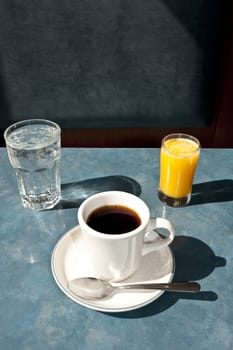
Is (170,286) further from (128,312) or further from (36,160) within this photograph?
(36,160)

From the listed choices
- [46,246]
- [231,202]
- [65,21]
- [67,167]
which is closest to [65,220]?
[46,246]

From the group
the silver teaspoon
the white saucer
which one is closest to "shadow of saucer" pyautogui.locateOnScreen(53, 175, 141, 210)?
the white saucer

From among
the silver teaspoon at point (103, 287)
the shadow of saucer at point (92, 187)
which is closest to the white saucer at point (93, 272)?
the silver teaspoon at point (103, 287)

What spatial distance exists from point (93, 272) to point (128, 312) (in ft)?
0.27

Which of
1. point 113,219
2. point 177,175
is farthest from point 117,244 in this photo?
point 177,175

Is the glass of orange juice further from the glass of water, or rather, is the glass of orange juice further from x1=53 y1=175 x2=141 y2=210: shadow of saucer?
the glass of water

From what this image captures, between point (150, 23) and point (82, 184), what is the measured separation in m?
0.58

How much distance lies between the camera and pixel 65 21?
3.69 feet

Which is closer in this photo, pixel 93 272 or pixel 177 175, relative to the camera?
pixel 93 272

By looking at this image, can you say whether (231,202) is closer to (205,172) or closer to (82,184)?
(205,172)

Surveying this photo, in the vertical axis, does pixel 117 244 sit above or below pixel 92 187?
above

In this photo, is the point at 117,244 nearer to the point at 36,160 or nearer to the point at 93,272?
the point at 93,272

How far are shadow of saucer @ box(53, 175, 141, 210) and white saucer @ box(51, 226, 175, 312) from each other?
0.36 feet

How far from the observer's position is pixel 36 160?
0.78 metres
